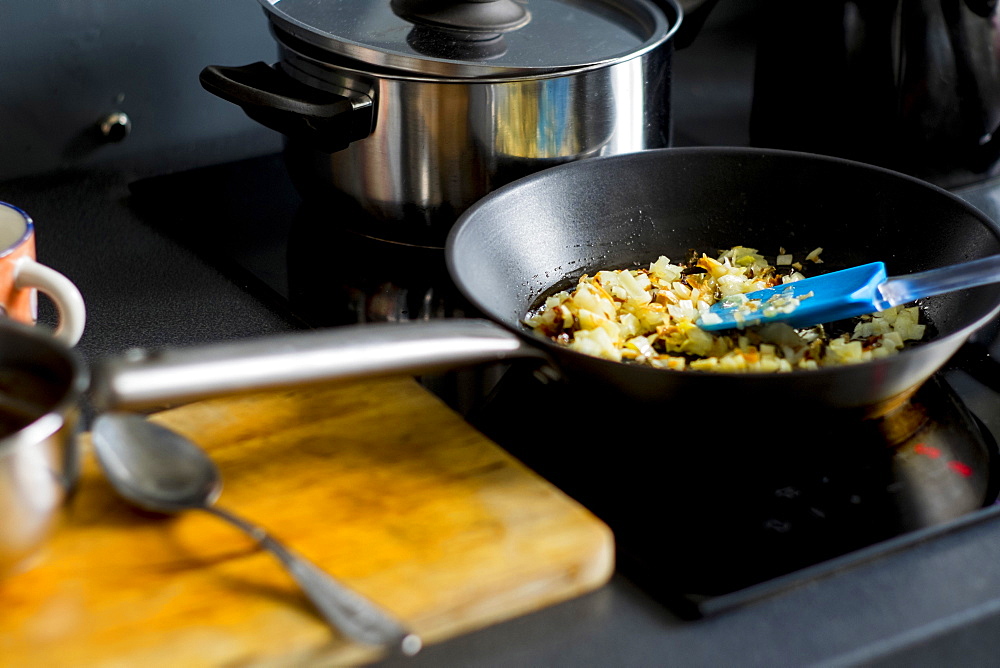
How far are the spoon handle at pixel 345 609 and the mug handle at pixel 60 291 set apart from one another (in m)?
0.22

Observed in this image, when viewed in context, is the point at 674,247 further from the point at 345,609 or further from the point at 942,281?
the point at 345,609

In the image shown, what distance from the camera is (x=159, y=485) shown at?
566mm

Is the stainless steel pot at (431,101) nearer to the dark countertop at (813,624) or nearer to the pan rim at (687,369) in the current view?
the pan rim at (687,369)

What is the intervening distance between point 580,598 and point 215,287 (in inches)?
17.4

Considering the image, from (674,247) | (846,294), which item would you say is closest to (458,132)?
(674,247)

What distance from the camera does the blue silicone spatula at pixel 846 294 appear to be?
0.66 metres

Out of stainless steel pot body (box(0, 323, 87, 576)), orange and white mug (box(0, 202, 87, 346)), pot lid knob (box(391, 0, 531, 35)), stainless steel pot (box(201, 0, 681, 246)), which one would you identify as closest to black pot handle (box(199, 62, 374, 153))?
stainless steel pot (box(201, 0, 681, 246))

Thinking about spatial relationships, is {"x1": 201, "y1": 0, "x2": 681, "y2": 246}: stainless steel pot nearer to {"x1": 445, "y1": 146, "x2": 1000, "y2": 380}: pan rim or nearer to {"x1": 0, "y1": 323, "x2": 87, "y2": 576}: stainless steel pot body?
{"x1": 445, "y1": 146, "x2": 1000, "y2": 380}: pan rim

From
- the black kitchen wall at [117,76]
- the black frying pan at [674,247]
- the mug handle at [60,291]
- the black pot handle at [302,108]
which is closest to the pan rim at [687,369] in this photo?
the black frying pan at [674,247]

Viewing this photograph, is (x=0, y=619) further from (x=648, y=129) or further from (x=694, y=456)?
(x=648, y=129)

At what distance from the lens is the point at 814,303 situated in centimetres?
70

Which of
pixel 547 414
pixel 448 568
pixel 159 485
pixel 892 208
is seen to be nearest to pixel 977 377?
pixel 892 208

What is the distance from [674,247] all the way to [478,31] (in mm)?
230

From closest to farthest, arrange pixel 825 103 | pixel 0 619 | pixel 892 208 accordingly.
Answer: pixel 0 619 < pixel 892 208 < pixel 825 103
